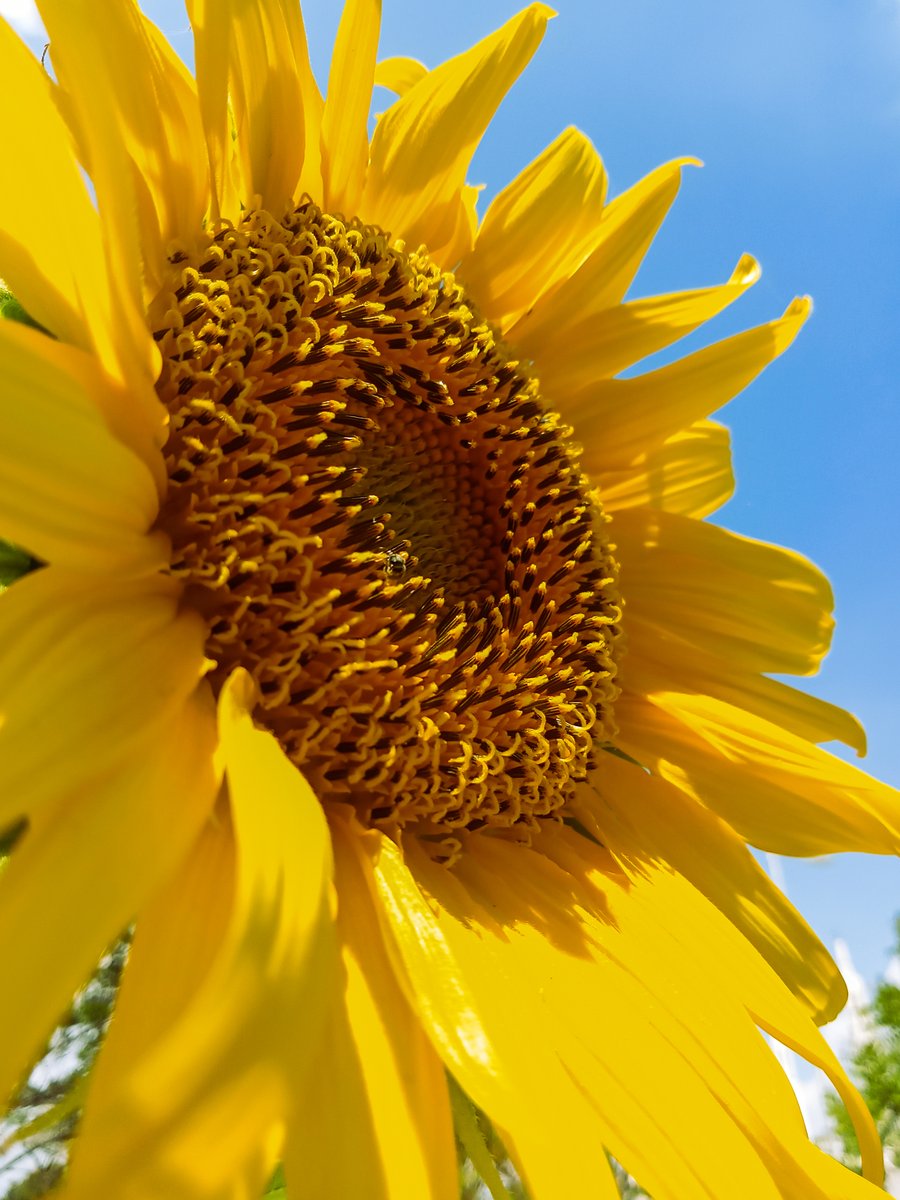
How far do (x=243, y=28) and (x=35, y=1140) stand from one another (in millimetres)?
1495

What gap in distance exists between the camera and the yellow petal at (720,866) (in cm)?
175

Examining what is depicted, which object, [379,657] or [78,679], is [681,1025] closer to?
[379,657]

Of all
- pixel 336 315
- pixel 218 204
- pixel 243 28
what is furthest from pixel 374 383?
pixel 243 28

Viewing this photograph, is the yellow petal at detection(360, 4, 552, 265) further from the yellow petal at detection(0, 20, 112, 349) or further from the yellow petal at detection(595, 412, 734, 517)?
the yellow petal at detection(0, 20, 112, 349)

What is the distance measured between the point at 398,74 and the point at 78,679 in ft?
4.95

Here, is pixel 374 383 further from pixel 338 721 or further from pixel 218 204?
pixel 338 721

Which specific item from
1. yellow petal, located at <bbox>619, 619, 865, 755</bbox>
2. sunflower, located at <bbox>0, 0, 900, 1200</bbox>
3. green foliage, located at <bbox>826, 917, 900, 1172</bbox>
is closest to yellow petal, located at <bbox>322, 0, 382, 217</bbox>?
sunflower, located at <bbox>0, 0, 900, 1200</bbox>

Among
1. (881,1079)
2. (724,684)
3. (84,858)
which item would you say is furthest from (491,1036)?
(881,1079)

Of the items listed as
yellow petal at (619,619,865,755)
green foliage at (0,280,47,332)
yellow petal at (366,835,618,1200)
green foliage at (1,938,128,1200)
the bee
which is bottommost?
green foliage at (1,938,128,1200)

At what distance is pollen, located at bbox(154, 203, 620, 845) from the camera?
4.17 feet

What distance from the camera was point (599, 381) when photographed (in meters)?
2.03

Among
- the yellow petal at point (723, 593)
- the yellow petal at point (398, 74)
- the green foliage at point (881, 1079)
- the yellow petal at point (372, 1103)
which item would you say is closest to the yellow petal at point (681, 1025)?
the yellow petal at point (372, 1103)

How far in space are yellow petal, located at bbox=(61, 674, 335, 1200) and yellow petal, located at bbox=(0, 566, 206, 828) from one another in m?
0.15

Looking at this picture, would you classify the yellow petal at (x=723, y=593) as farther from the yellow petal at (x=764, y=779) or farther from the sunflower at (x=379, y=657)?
the yellow petal at (x=764, y=779)
